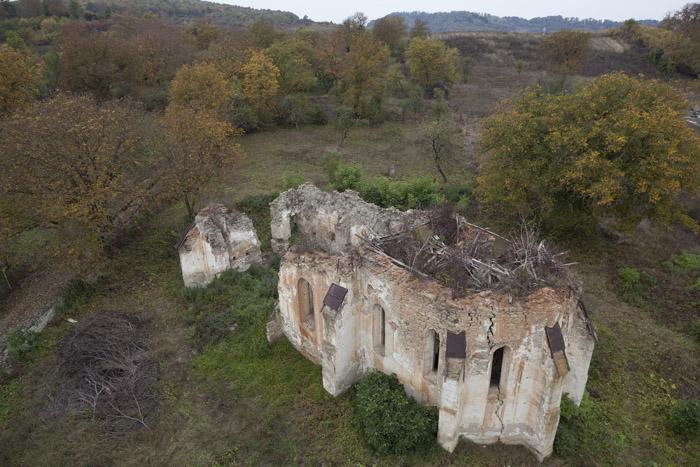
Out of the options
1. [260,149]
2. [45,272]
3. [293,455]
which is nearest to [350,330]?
[293,455]

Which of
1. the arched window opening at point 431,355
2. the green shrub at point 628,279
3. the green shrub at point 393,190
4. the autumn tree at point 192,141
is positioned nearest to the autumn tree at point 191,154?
the autumn tree at point 192,141

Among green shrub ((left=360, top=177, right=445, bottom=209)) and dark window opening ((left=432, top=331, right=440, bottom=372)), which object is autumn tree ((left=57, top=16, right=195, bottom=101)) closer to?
green shrub ((left=360, top=177, right=445, bottom=209))

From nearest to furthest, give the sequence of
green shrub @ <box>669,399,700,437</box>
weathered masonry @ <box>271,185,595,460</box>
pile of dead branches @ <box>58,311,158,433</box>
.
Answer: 1. weathered masonry @ <box>271,185,595,460</box>
2. green shrub @ <box>669,399,700,437</box>
3. pile of dead branches @ <box>58,311,158,433</box>

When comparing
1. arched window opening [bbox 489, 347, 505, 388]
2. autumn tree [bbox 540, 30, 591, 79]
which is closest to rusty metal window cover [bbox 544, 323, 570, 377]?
arched window opening [bbox 489, 347, 505, 388]

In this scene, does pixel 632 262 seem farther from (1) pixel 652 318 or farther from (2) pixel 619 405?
(2) pixel 619 405

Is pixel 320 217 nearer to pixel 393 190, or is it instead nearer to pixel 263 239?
pixel 263 239

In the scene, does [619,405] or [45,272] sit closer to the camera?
[619,405]
